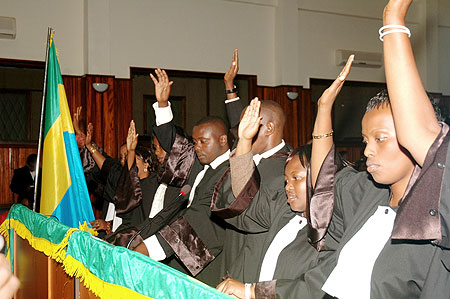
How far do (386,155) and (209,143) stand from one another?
1999 millimetres

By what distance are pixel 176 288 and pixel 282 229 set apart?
0.87m

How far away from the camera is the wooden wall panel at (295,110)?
895cm

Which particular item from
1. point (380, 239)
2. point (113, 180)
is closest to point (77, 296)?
point (380, 239)

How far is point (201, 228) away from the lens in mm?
3299

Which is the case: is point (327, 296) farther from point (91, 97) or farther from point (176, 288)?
point (91, 97)

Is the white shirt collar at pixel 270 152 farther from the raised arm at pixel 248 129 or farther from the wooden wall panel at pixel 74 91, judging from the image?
the wooden wall panel at pixel 74 91

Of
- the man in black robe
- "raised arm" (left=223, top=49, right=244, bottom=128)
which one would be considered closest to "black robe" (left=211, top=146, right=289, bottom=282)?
the man in black robe

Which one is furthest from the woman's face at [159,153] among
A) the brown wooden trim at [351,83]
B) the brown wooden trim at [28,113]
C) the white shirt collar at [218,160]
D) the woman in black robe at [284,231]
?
the brown wooden trim at [351,83]

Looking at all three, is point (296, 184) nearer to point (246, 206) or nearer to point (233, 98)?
point (246, 206)

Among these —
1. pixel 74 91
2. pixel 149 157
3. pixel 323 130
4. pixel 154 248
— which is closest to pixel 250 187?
pixel 323 130

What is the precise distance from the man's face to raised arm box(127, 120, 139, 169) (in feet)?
2.67

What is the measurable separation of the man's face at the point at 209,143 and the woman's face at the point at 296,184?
48.3 inches

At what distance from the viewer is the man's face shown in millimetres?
3523

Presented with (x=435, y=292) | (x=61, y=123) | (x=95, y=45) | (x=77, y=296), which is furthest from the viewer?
(x=95, y=45)
